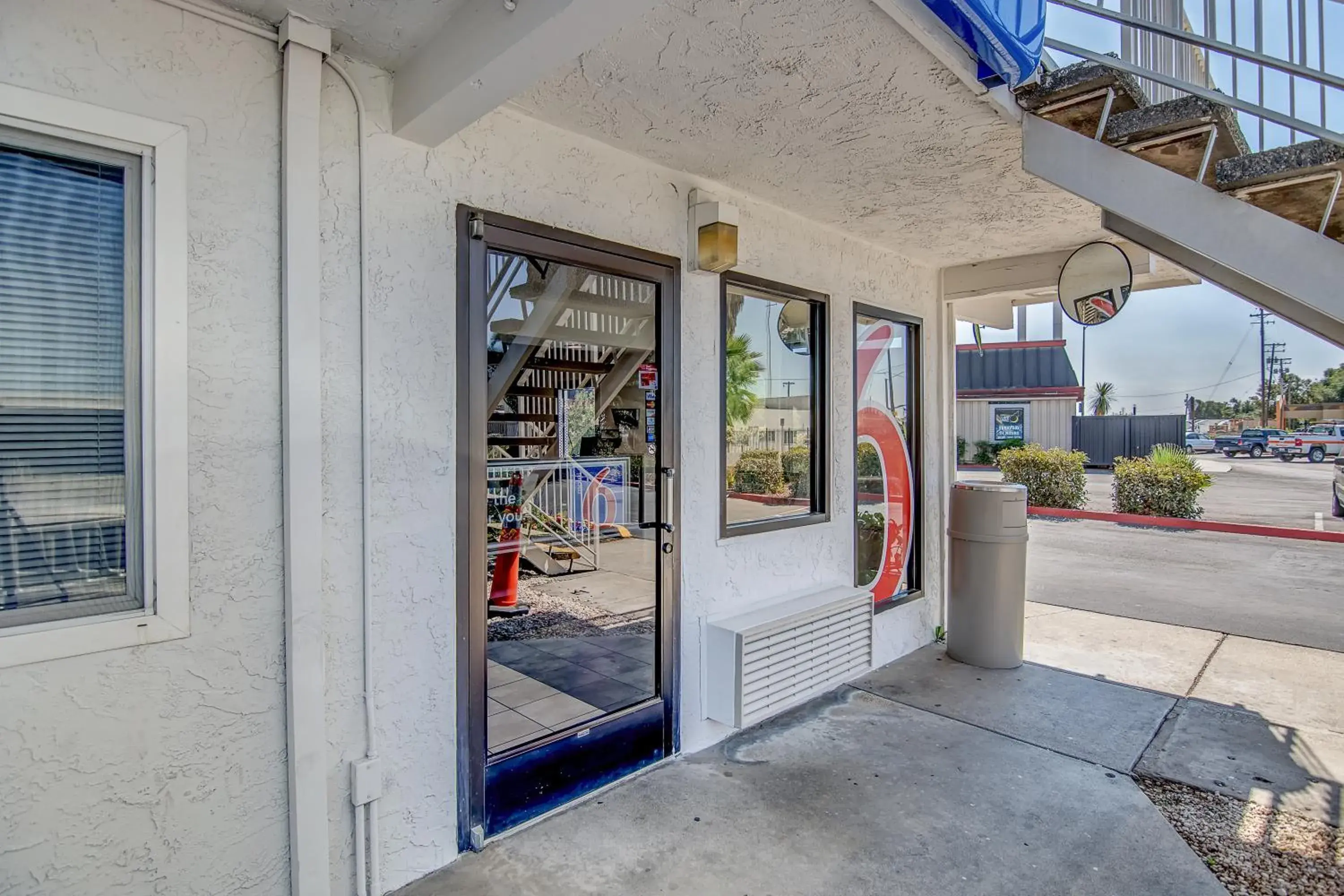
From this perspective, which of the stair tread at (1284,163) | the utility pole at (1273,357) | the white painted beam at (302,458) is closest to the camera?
the white painted beam at (302,458)

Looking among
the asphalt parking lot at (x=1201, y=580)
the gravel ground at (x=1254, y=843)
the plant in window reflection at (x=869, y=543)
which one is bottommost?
the gravel ground at (x=1254, y=843)

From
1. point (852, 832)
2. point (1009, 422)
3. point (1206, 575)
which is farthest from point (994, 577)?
point (1009, 422)

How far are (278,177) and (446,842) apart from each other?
88.6 inches

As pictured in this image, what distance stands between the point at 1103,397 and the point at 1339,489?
37.7 metres

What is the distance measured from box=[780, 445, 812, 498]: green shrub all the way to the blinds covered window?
298cm

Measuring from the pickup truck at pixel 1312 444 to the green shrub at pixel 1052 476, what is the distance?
2255 cm

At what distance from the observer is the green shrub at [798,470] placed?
3951mm

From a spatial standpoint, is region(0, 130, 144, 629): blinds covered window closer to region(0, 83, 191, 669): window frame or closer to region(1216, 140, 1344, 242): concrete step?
region(0, 83, 191, 669): window frame

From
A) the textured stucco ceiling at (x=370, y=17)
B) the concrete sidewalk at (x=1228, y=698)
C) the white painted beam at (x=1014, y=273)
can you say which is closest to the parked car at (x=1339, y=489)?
the concrete sidewalk at (x=1228, y=698)

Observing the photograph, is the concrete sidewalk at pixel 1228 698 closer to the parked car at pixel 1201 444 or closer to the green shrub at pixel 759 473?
the green shrub at pixel 759 473

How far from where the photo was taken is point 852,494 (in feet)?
13.9

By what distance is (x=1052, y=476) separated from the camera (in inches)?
487

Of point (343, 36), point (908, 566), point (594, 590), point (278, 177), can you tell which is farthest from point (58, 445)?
point (908, 566)

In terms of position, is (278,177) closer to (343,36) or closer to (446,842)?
(343,36)
